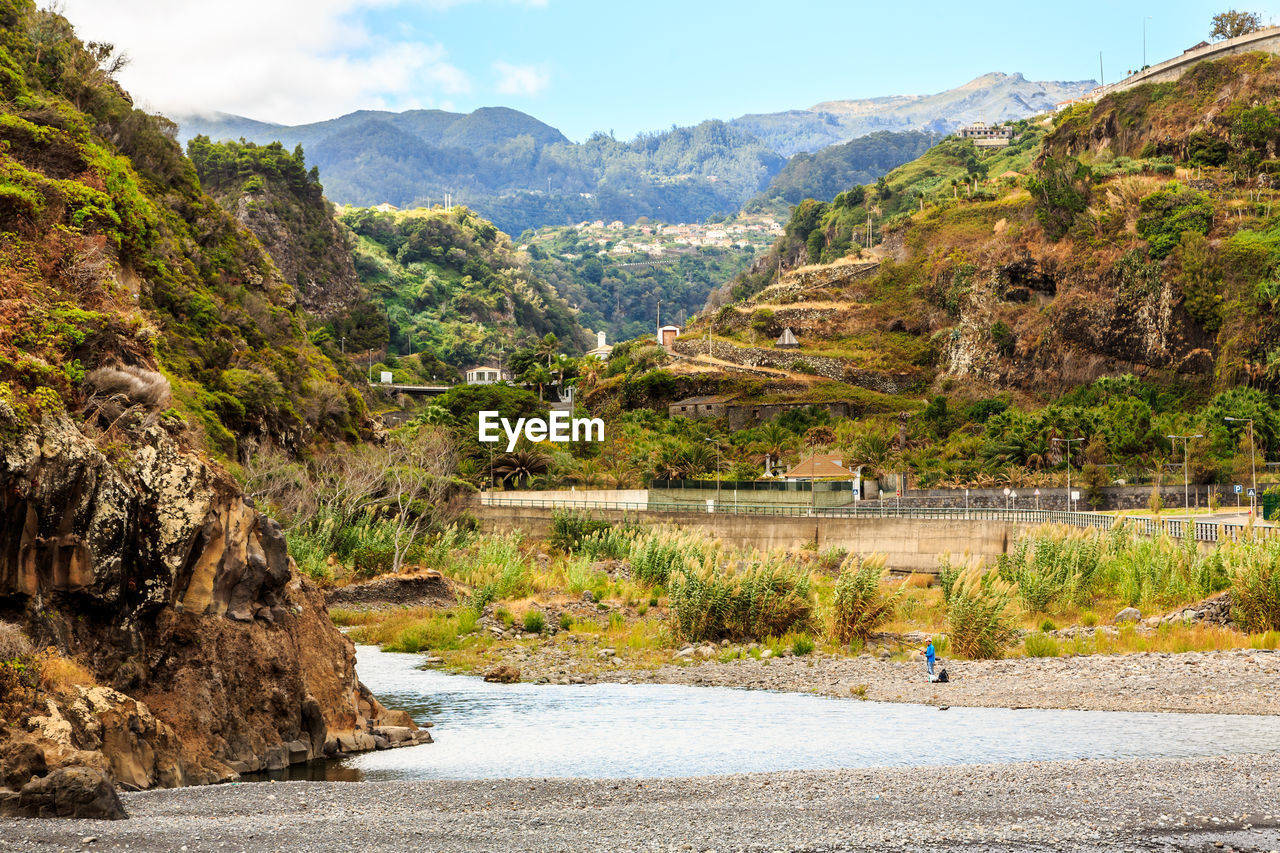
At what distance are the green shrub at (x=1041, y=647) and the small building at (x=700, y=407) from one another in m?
85.4

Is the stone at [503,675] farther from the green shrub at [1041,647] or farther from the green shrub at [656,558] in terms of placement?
the green shrub at [656,558]

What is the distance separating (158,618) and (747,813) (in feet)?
30.5

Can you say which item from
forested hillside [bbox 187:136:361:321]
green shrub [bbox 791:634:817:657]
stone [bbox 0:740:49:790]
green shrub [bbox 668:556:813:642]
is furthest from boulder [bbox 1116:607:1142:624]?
forested hillside [bbox 187:136:361:321]

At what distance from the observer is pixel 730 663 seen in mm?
30719

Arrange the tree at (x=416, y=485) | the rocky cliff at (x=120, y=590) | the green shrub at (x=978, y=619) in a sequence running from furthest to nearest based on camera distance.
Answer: the tree at (x=416, y=485) → the green shrub at (x=978, y=619) → the rocky cliff at (x=120, y=590)

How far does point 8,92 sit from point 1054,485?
59315 millimetres

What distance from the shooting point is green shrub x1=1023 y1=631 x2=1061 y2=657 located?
2880 cm

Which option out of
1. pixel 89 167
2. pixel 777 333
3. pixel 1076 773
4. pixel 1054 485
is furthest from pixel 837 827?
pixel 777 333

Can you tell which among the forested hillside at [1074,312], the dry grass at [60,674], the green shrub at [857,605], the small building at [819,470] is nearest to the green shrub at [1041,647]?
the green shrub at [857,605]

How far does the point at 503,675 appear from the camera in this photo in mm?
29641

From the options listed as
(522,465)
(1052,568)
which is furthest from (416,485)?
(1052,568)

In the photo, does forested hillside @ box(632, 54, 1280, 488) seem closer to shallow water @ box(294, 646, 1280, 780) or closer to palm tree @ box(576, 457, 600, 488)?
palm tree @ box(576, 457, 600, 488)

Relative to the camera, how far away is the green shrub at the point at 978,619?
96.7ft

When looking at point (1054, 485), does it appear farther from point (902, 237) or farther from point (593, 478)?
point (902, 237)
